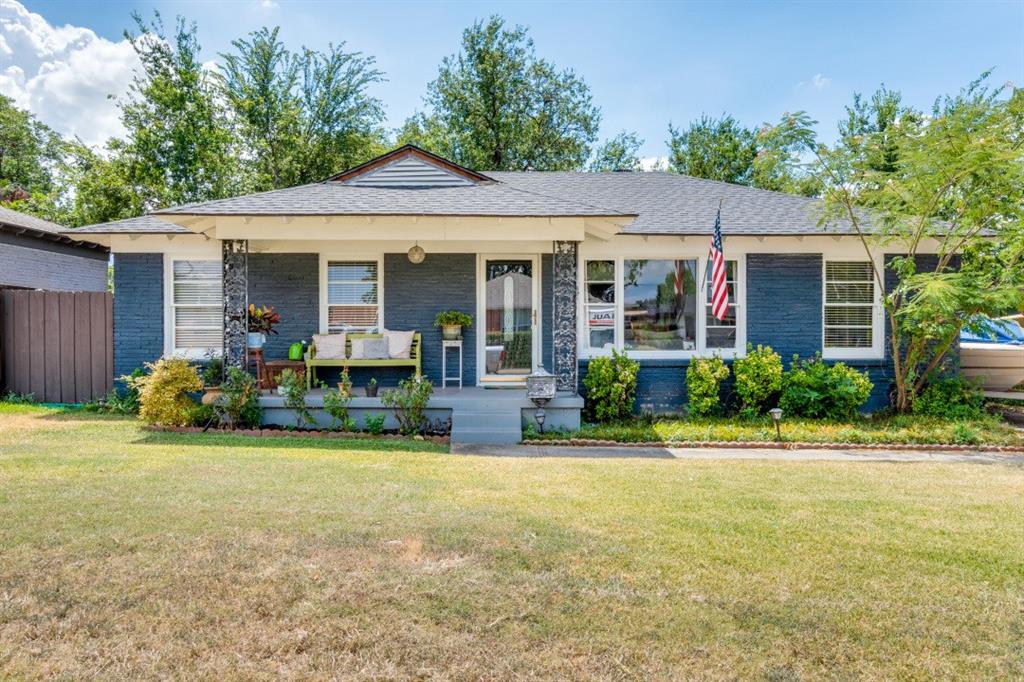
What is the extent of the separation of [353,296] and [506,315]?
2.70 metres

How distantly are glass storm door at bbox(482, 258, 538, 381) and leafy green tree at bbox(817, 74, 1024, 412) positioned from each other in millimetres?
5011

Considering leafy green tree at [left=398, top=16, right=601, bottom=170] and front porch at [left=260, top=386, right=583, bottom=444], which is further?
leafy green tree at [left=398, top=16, right=601, bottom=170]

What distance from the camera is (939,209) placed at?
372 inches

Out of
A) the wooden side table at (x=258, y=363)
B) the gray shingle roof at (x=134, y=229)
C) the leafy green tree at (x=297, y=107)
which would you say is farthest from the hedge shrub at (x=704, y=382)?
the leafy green tree at (x=297, y=107)

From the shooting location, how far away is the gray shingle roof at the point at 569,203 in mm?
8430

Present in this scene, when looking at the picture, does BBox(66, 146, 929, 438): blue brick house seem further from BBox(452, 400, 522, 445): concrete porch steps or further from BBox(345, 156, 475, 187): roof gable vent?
BBox(452, 400, 522, 445): concrete porch steps

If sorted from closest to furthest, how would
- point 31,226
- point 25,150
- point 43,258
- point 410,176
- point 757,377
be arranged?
1. point 757,377
2. point 410,176
3. point 31,226
4. point 43,258
5. point 25,150

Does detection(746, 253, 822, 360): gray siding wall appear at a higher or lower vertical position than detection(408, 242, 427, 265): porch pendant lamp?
lower

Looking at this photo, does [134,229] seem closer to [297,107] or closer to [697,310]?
[697,310]

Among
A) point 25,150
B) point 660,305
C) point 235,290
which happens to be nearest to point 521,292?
point 660,305

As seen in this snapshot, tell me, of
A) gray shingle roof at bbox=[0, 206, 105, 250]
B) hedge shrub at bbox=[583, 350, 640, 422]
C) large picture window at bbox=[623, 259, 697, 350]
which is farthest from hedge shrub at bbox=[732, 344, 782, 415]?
gray shingle roof at bbox=[0, 206, 105, 250]

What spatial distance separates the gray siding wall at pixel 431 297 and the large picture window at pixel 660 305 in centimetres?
274

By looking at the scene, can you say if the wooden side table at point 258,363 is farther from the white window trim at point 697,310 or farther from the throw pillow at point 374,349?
the white window trim at point 697,310

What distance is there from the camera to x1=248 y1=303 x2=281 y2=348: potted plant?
356 inches
